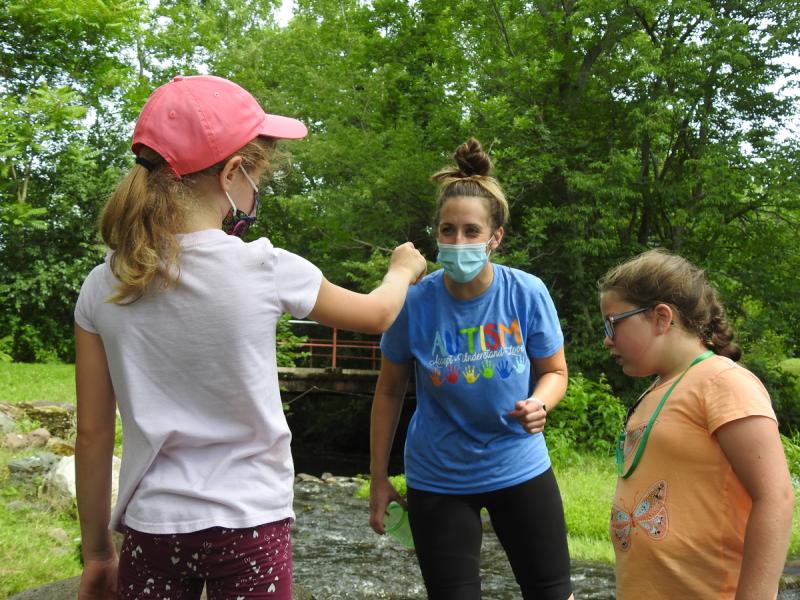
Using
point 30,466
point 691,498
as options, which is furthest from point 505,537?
point 30,466

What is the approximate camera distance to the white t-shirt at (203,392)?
1.68 m

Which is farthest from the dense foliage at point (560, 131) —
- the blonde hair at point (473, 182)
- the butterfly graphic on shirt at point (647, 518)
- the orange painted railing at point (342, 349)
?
the butterfly graphic on shirt at point (647, 518)

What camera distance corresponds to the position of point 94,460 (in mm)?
1885

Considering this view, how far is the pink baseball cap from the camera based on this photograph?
177 cm

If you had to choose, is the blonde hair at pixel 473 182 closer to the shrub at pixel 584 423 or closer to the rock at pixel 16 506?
the rock at pixel 16 506

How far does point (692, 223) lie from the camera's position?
17875mm

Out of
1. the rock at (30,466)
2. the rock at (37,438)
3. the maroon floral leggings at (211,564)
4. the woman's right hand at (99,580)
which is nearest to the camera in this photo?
the maroon floral leggings at (211,564)

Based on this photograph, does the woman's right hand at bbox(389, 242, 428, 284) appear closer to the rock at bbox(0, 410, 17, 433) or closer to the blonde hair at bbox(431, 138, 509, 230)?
the blonde hair at bbox(431, 138, 509, 230)

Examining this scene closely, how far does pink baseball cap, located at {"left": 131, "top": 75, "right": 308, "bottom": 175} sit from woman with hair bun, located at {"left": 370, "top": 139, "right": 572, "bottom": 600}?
117cm

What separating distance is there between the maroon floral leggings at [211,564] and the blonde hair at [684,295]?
1124 mm

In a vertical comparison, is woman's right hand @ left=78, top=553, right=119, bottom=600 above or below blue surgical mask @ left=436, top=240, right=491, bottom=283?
below

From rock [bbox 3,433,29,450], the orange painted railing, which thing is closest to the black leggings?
rock [bbox 3,433,29,450]

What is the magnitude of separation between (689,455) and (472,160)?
1417 mm

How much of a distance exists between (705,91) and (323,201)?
8.81 metres
